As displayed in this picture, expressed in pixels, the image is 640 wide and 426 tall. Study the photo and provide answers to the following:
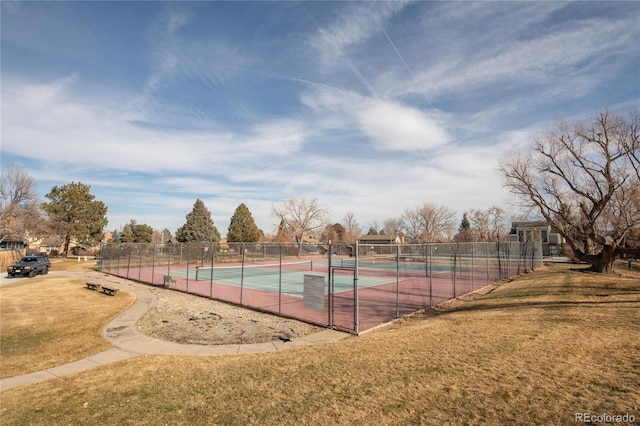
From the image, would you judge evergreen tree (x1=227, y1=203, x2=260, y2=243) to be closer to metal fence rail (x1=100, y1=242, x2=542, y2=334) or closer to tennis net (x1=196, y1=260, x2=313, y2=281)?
tennis net (x1=196, y1=260, x2=313, y2=281)

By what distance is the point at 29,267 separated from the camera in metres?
29.5

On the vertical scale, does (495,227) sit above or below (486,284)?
above

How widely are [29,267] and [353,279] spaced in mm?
30352

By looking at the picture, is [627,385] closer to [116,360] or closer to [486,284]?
[116,360]

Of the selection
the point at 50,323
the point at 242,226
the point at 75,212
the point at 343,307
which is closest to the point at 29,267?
the point at 50,323

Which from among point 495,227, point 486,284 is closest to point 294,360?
point 486,284

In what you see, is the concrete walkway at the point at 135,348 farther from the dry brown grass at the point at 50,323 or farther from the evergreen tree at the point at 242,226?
the evergreen tree at the point at 242,226

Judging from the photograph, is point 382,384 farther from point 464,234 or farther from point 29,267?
point 464,234

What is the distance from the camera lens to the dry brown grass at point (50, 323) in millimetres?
9289

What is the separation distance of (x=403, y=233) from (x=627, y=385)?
10239 cm

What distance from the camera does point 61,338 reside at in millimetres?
11133

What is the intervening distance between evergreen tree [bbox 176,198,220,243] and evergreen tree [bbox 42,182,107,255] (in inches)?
686

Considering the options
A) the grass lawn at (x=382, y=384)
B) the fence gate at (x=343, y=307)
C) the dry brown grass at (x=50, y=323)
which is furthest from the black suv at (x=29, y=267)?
the grass lawn at (x=382, y=384)

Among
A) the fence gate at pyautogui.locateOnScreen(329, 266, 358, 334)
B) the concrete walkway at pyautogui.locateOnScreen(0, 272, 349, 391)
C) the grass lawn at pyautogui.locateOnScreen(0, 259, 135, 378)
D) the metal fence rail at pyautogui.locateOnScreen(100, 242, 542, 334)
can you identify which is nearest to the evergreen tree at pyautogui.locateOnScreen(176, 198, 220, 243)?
the metal fence rail at pyautogui.locateOnScreen(100, 242, 542, 334)
